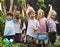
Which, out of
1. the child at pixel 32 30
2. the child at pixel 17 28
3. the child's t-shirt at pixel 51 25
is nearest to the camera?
the child at pixel 32 30

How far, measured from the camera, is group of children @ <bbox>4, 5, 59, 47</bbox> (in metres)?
9.49

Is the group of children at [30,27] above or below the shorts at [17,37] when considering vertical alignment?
above

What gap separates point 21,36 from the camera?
9.88 metres

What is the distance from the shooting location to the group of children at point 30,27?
9492 millimetres

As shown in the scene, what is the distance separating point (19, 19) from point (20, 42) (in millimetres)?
714

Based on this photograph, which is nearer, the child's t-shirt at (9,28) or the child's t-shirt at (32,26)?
the child's t-shirt at (9,28)

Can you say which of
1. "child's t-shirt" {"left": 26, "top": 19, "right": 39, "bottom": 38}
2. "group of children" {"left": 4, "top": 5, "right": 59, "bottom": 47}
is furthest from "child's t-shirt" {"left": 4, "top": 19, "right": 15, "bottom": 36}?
"child's t-shirt" {"left": 26, "top": 19, "right": 39, "bottom": 38}

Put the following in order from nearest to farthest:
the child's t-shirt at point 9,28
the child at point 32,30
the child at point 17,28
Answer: the child's t-shirt at point 9,28 → the child at point 32,30 → the child at point 17,28

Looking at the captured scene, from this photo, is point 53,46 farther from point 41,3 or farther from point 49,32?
point 41,3

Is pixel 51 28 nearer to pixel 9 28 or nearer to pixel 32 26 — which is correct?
pixel 32 26

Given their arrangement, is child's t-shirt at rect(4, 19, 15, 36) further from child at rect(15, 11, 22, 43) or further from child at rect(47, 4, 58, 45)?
child at rect(47, 4, 58, 45)

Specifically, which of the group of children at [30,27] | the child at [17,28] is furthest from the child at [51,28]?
the child at [17,28]

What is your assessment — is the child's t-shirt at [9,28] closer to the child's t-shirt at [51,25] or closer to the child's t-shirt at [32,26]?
the child's t-shirt at [32,26]

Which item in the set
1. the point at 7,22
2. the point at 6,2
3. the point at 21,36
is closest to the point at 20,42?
the point at 21,36
